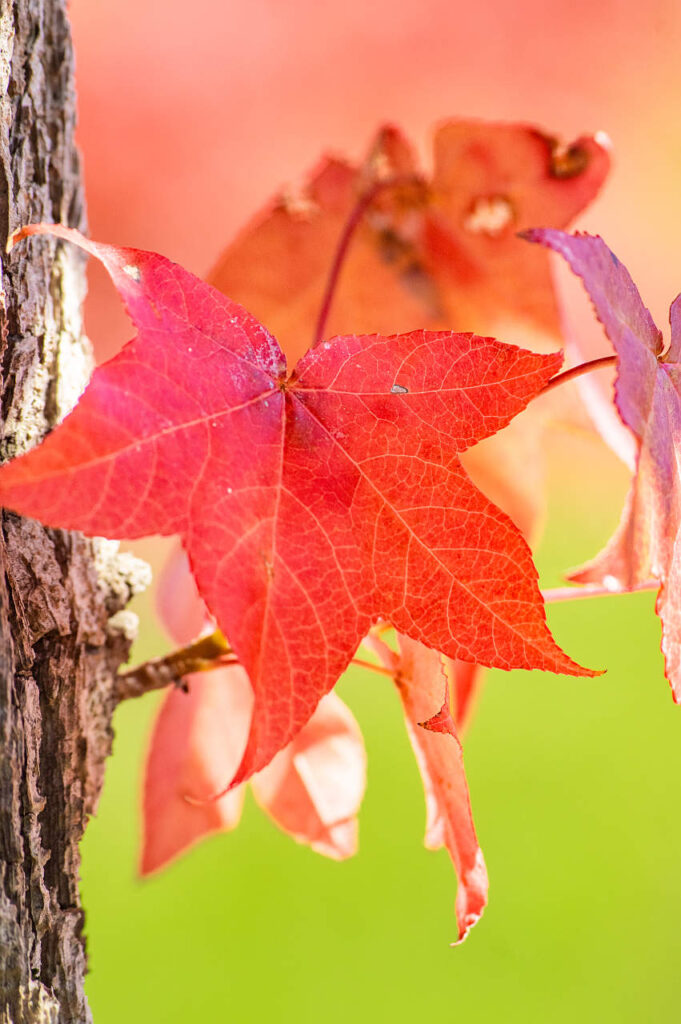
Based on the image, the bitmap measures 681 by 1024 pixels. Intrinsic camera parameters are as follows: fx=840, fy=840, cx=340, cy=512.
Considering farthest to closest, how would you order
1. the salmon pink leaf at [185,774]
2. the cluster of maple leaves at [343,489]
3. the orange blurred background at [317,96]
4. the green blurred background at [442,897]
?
1. the orange blurred background at [317,96]
2. the green blurred background at [442,897]
3. the salmon pink leaf at [185,774]
4. the cluster of maple leaves at [343,489]

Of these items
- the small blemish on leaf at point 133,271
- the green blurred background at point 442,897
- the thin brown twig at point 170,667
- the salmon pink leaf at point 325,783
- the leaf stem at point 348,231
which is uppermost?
the leaf stem at point 348,231

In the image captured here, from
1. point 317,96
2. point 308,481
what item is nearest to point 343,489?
point 308,481

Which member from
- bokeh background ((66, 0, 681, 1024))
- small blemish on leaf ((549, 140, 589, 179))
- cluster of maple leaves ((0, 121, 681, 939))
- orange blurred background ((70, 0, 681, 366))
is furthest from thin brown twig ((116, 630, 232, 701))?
orange blurred background ((70, 0, 681, 366))

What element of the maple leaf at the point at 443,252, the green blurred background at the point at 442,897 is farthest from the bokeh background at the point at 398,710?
the maple leaf at the point at 443,252

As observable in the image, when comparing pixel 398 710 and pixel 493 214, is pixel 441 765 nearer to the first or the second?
pixel 493 214

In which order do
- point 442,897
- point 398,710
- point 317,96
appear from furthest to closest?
1. point 317,96
2. point 398,710
3. point 442,897

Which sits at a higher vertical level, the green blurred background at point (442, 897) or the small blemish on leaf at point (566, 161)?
the small blemish on leaf at point (566, 161)

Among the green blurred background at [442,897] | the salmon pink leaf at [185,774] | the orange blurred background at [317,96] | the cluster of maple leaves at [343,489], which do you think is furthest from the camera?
the orange blurred background at [317,96]

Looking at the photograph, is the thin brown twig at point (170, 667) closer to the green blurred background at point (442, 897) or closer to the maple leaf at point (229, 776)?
the maple leaf at point (229, 776)
